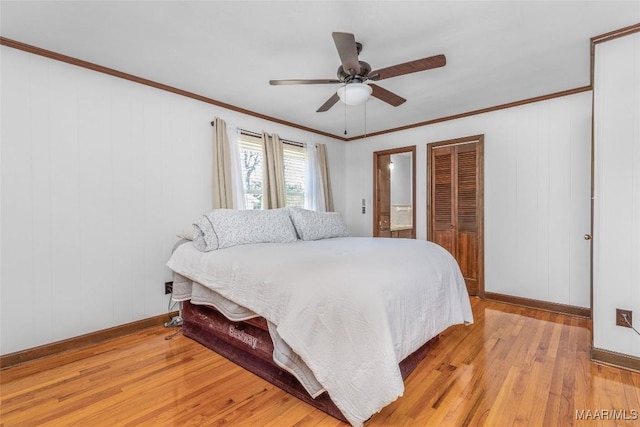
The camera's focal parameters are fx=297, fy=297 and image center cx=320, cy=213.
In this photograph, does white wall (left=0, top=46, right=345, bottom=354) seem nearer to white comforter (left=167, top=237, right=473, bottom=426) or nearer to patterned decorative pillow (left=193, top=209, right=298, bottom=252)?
patterned decorative pillow (left=193, top=209, right=298, bottom=252)

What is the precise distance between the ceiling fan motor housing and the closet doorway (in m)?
2.34

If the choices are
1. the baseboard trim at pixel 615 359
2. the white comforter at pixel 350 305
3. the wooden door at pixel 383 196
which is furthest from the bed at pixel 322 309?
the wooden door at pixel 383 196

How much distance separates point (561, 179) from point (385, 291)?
291 centimetres

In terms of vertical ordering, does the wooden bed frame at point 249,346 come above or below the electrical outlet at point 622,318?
below

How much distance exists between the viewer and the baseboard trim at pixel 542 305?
122 inches

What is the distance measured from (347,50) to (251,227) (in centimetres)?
172

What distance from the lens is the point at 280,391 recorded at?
1883mm

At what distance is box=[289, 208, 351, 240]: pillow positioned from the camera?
127 inches

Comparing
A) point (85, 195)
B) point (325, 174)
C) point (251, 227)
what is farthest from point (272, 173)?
point (85, 195)

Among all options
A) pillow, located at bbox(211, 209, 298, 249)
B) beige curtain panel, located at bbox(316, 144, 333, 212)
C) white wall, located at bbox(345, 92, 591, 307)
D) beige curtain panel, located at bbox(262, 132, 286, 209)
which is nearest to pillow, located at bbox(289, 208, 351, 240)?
pillow, located at bbox(211, 209, 298, 249)

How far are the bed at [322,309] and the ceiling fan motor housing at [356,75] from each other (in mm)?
1290

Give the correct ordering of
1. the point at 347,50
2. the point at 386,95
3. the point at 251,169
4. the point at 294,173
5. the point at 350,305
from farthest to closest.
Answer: the point at 294,173 → the point at 251,169 → the point at 386,95 → the point at 347,50 → the point at 350,305

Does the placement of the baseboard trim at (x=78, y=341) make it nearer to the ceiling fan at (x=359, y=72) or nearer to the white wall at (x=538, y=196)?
the ceiling fan at (x=359, y=72)

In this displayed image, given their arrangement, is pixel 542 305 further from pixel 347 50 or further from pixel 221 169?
pixel 221 169
